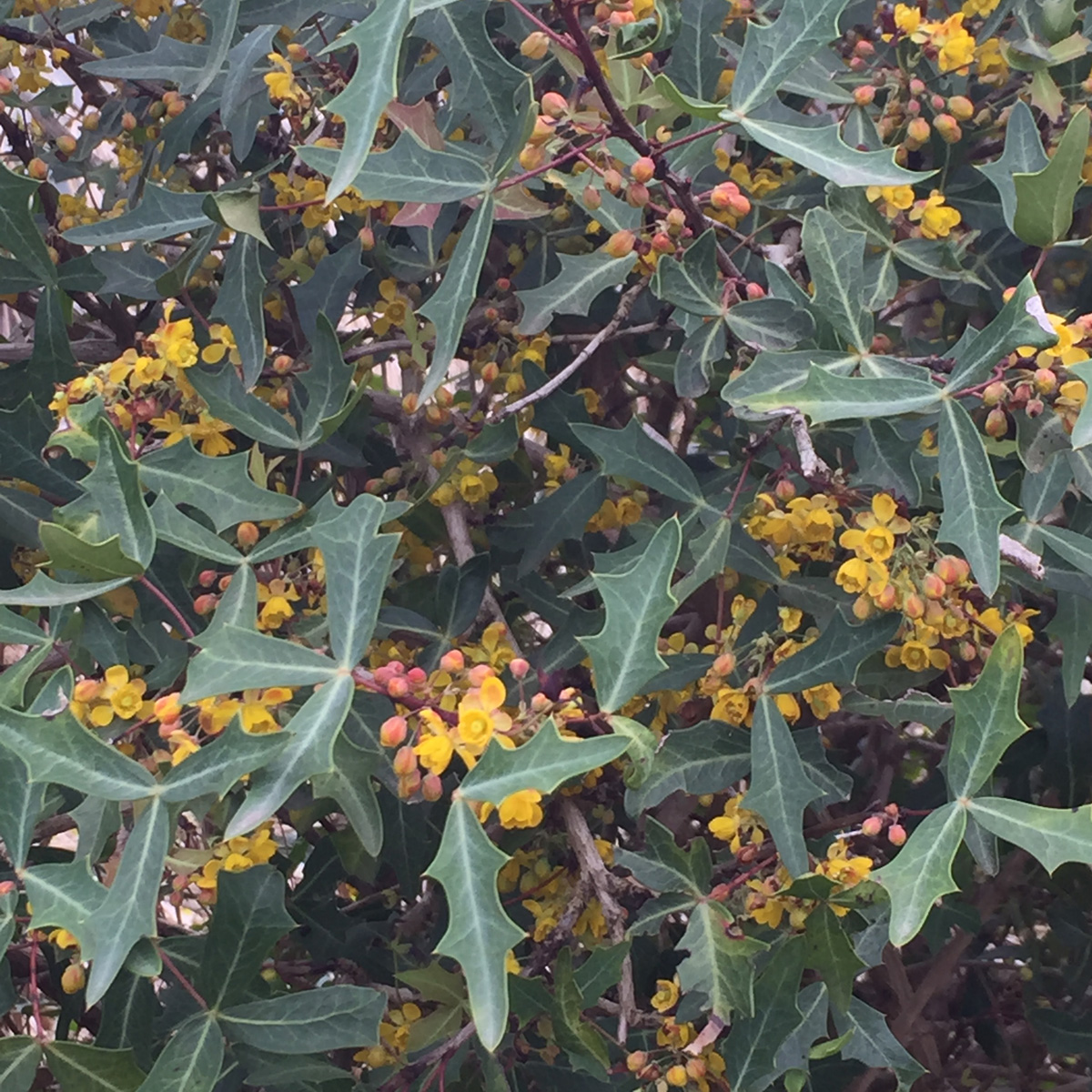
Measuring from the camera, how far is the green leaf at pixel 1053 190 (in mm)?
892

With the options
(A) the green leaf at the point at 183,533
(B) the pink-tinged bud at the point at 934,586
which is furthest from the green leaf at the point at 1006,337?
(A) the green leaf at the point at 183,533

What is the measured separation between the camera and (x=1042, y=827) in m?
0.83

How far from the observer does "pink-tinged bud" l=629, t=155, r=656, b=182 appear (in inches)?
35.4

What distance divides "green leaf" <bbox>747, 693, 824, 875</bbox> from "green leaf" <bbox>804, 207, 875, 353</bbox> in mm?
333

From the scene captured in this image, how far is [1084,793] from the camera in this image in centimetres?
142

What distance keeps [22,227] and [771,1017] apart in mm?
1027

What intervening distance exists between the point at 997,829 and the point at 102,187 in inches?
52.1

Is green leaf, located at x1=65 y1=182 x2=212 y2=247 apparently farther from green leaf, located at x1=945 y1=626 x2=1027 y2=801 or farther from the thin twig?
green leaf, located at x1=945 y1=626 x2=1027 y2=801

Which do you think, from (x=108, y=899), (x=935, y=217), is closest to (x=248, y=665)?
(x=108, y=899)

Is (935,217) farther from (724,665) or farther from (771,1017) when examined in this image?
(771,1017)

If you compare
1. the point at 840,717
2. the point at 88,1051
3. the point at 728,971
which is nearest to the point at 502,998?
the point at 728,971

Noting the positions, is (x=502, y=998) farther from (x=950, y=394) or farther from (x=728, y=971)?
(x=950, y=394)

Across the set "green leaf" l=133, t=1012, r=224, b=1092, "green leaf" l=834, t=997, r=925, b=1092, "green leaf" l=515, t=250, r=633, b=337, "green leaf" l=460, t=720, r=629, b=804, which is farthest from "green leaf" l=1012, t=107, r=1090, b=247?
"green leaf" l=133, t=1012, r=224, b=1092

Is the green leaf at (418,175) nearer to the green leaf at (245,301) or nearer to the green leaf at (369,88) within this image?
the green leaf at (369,88)
